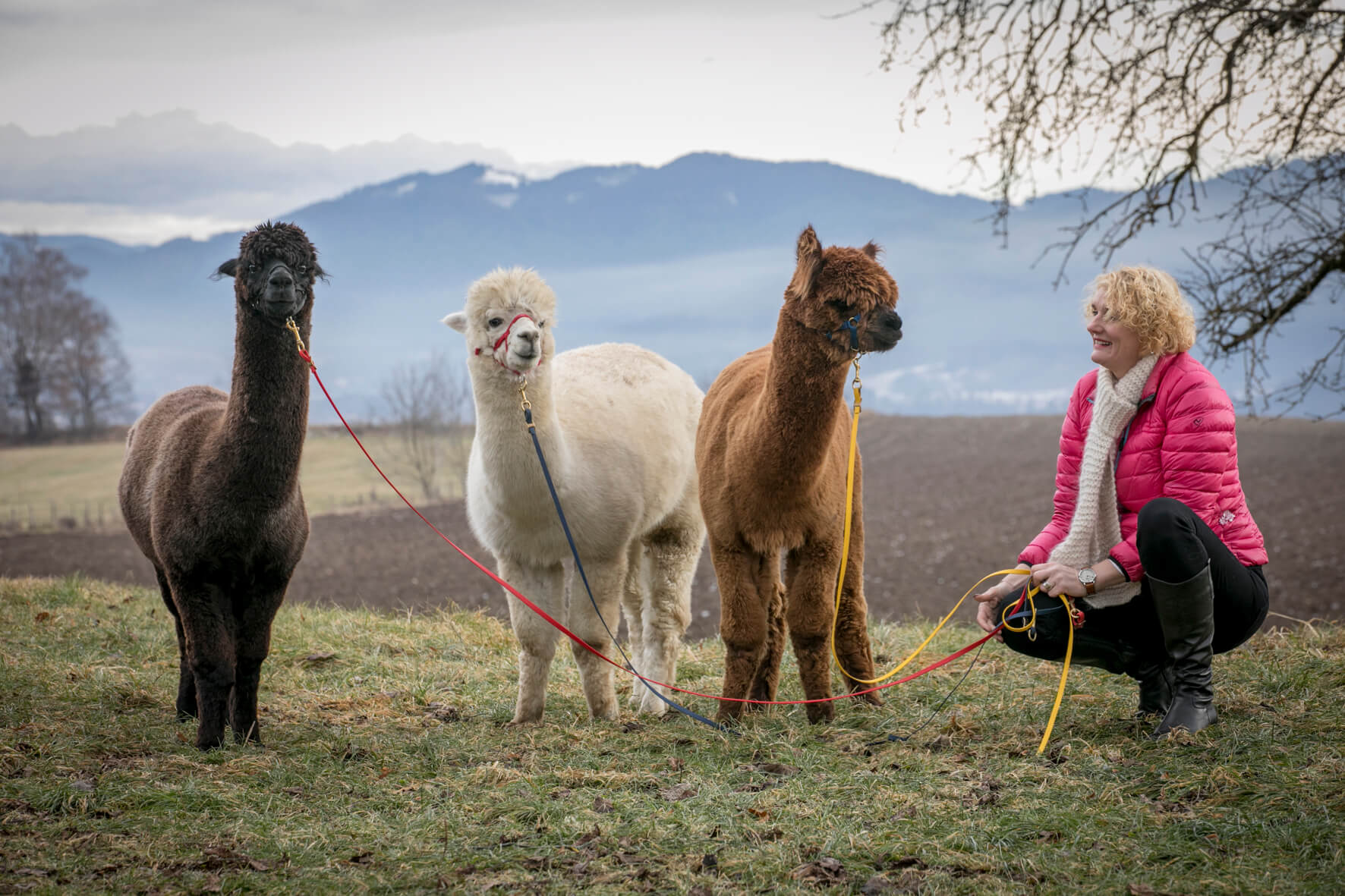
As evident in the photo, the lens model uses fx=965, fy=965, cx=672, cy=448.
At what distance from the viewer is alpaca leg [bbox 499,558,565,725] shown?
485 cm

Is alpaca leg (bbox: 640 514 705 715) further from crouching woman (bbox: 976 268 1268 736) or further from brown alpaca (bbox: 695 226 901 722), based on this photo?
crouching woman (bbox: 976 268 1268 736)

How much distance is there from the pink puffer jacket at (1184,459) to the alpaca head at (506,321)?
2.62m

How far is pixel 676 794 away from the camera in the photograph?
12.0 feet

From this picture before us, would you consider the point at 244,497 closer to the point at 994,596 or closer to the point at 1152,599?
the point at 994,596

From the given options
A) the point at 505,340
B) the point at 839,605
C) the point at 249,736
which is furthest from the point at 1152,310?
the point at 249,736

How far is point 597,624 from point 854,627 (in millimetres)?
1310

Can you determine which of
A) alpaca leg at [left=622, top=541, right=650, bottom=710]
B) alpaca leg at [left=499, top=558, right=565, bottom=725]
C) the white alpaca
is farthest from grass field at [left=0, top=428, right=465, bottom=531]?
alpaca leg at [left=499, top=558, right=565, bottom=725]

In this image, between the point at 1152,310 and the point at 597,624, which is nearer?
the point at 1152,310

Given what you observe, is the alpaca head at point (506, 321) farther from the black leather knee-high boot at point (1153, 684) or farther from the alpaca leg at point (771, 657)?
the black leather knee-high boot at point (1153, 684)

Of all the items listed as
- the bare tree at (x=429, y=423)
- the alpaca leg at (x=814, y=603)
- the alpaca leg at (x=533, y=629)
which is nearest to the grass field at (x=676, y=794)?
the alpaca leg at (x=533, y=629)

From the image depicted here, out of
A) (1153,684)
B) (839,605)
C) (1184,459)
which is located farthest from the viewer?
(839,605)

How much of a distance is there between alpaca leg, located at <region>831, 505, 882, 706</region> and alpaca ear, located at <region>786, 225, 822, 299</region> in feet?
4.51

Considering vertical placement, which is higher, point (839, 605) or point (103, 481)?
point (839, 605)

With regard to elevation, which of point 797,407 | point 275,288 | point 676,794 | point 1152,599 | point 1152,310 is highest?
point 275,288
